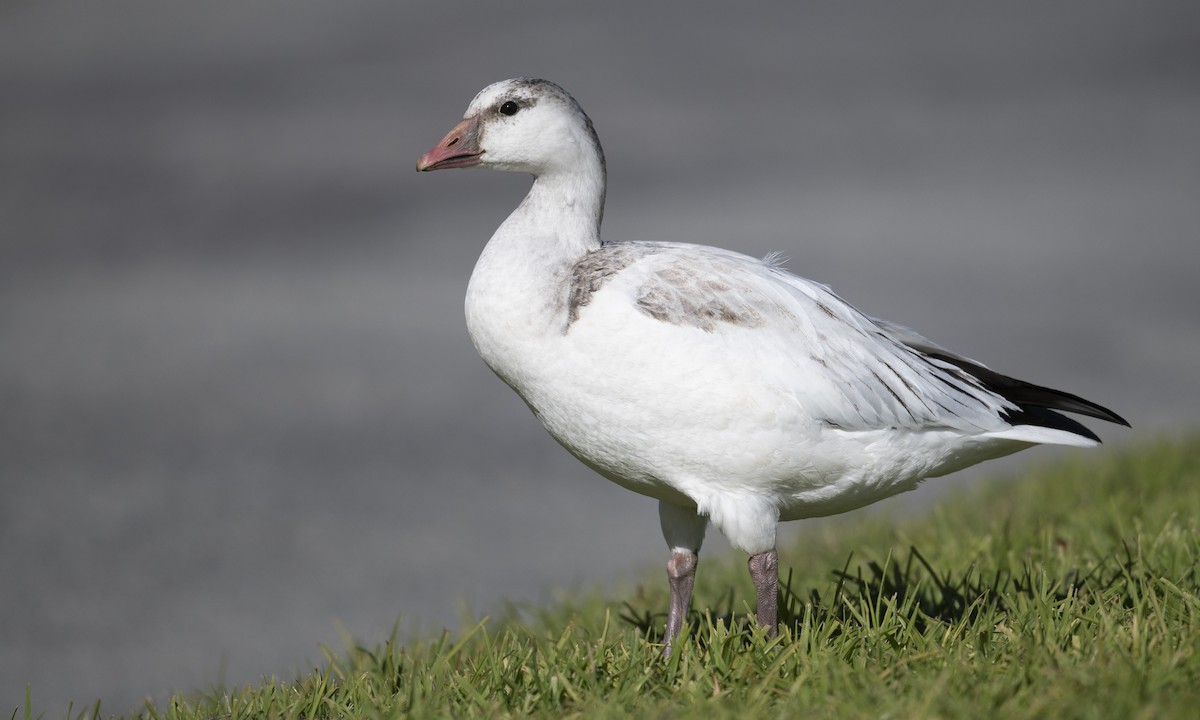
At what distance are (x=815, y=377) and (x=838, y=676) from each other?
1.05 m

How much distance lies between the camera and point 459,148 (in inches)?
175

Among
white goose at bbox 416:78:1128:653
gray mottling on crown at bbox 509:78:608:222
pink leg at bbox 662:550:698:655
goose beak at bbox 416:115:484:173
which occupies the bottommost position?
pink leg at bbox 662:550:698:655

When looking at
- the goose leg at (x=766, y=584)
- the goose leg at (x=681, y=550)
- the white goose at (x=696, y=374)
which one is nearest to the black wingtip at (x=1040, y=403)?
the white goose at (x=696, y=374)

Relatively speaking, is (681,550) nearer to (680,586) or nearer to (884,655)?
(680,586)

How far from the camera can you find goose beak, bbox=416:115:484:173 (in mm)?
4438

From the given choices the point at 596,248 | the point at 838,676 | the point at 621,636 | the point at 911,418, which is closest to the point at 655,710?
the point at 838,676

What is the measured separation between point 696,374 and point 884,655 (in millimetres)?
1075

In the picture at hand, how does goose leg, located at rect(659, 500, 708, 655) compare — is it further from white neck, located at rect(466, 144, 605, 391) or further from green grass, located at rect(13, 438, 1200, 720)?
white neck, located at rect(466, 144, 605, 391)

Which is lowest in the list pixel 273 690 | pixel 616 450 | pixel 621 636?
pixel 273 690

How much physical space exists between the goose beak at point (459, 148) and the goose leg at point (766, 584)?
1.80 m

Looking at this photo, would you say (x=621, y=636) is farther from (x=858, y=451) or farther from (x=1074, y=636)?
(x=1074, y=636)

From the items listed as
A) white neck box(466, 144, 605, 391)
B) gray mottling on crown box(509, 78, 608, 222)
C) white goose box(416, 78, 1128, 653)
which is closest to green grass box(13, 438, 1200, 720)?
white goose box(416, 78, 1128, 653)

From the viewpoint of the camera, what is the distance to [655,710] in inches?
131

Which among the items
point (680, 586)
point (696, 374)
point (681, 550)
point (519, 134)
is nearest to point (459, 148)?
point (519, 134)
